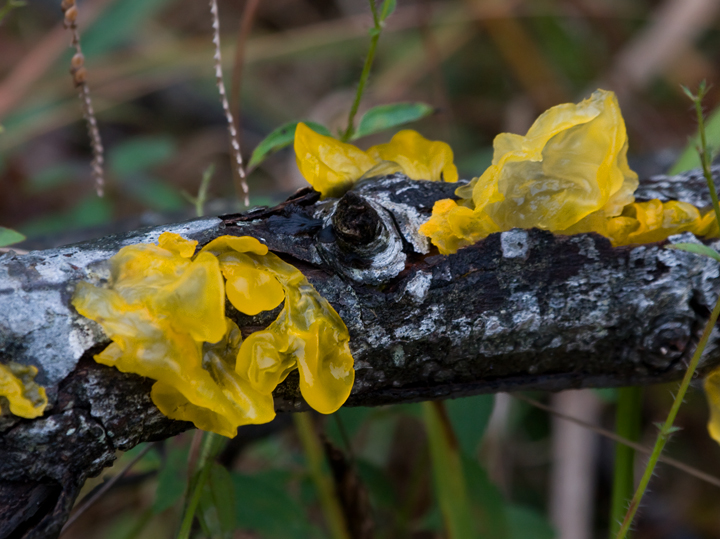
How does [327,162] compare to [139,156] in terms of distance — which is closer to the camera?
[327,162]

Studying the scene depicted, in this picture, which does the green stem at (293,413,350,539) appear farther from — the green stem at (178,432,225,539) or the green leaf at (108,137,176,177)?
the green leaf at (108,137,176,177)

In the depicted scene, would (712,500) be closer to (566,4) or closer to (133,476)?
(133,476)

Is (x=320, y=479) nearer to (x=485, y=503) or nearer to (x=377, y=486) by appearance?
(x=377, y=486)

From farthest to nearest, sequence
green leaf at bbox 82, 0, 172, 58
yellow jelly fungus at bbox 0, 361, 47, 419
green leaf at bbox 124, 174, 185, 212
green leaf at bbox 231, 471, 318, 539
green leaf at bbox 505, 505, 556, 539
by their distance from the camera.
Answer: green leaf at bbox 82, 0, 172, 58, green leaf at bbox 124, 174, 185, 212, green leaf at bbox 505, 505, 556, 539, green leaf at bbox 231, 471, 318, 539, yellow jelly fungus at bbox 0, 361, 47, 419

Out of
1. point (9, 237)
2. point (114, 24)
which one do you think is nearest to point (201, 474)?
point (9, 237)

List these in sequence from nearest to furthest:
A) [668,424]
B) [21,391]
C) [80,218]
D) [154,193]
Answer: [21,391] → [668,424] → [80,218] → [154,193]

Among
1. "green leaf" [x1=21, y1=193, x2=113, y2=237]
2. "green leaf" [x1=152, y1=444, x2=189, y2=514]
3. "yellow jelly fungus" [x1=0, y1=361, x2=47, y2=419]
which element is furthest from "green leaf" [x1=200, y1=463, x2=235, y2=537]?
"green leaf" [x1=21, y1=193, x2=113, y2=237]
